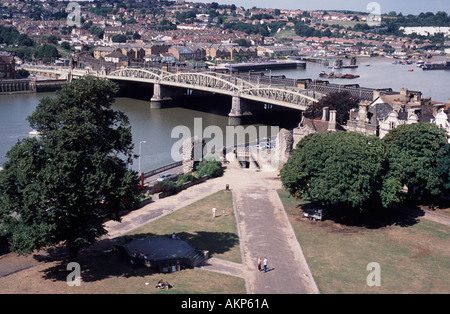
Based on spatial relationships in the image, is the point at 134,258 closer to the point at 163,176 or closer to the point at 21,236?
the point at 21,236

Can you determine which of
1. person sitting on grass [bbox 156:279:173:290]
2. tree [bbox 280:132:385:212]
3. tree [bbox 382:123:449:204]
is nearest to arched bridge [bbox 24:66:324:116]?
tree [bbox 382:123:449:204]

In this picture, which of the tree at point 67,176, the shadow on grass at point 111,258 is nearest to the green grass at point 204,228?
the shadow on grass at point 111,258

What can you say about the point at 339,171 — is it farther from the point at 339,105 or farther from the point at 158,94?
the point at 158,94

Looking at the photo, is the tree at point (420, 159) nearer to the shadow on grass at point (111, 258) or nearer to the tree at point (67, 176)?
Answer: the shadow on grass at point (111, 258)

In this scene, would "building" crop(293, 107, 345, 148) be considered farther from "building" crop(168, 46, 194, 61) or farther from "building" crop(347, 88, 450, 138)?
"building" crop(168, 46, 194, 61)

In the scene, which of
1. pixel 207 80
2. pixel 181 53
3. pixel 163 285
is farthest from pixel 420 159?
pixel 181 53

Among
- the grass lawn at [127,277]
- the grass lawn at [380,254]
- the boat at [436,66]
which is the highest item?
the boat at [436,66]

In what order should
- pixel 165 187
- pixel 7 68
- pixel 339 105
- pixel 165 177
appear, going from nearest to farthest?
pixel 165 187, pixel 165 177, pixel 339 105, pixel 7 68
